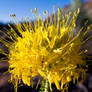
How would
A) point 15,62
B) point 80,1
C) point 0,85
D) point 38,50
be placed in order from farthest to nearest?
point 80,1 < point 0,85 < point 15,62 < point 38,50

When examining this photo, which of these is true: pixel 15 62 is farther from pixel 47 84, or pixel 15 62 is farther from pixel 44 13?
pixel 44 13

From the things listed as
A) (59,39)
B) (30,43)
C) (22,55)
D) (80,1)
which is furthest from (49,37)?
(80,1)

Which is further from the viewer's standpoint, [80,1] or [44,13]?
[80,1]

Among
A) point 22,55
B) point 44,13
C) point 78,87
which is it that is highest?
point 44,13

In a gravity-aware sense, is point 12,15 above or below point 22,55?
above

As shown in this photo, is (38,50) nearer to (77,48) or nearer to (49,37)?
(49,37)

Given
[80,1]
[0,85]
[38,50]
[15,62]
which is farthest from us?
[80,1]

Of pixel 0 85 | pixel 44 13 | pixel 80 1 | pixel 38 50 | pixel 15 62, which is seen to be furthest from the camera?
pixel 80 1

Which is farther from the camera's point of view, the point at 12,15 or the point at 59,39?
the point at 12,15

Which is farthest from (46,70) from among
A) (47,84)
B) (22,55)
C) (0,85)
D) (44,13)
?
(0,85)
